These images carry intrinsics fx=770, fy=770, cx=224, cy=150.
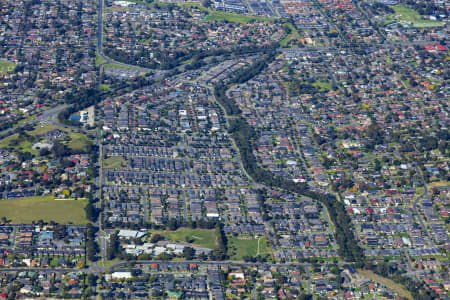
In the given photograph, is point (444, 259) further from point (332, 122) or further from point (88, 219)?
point (88, 219)

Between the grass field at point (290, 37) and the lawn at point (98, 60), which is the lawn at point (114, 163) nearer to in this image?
the lawn at point (98, 60)

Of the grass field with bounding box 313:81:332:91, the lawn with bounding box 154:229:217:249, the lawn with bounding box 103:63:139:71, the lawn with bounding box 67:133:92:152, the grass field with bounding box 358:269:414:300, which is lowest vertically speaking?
the lawn with bounding box 103:63:139:71

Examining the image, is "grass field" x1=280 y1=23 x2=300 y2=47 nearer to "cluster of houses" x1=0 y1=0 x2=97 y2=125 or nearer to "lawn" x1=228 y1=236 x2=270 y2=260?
"cluster of houses" x1=0 y1=0 x2=97 y2=125

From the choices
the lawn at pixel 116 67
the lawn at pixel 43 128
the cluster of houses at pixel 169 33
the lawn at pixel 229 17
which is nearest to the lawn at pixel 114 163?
the lawn at pixel 43 128

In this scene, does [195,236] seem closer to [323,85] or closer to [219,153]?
[219,153]

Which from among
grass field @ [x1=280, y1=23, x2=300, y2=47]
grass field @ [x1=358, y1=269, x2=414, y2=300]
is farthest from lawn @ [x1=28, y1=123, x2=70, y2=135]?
grass field @ [x1=280, y1=23, x2=300, y2=47]

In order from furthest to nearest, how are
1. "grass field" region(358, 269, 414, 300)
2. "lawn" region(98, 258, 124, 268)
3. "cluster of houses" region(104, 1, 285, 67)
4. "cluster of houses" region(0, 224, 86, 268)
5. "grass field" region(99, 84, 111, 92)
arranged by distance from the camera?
1. "cluster of houses" region(104, 1, 285, 67)
2. "grass field" region(99, 84, 111, 92)
3. "grass field" region(358, 269, 414, 300)
4. "lawn" region(98, 258, 124, 268)
5. "cluster of houses" region(0, 224, 86, 268)

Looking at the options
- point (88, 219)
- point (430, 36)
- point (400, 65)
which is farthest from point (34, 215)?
point (430, 36)
